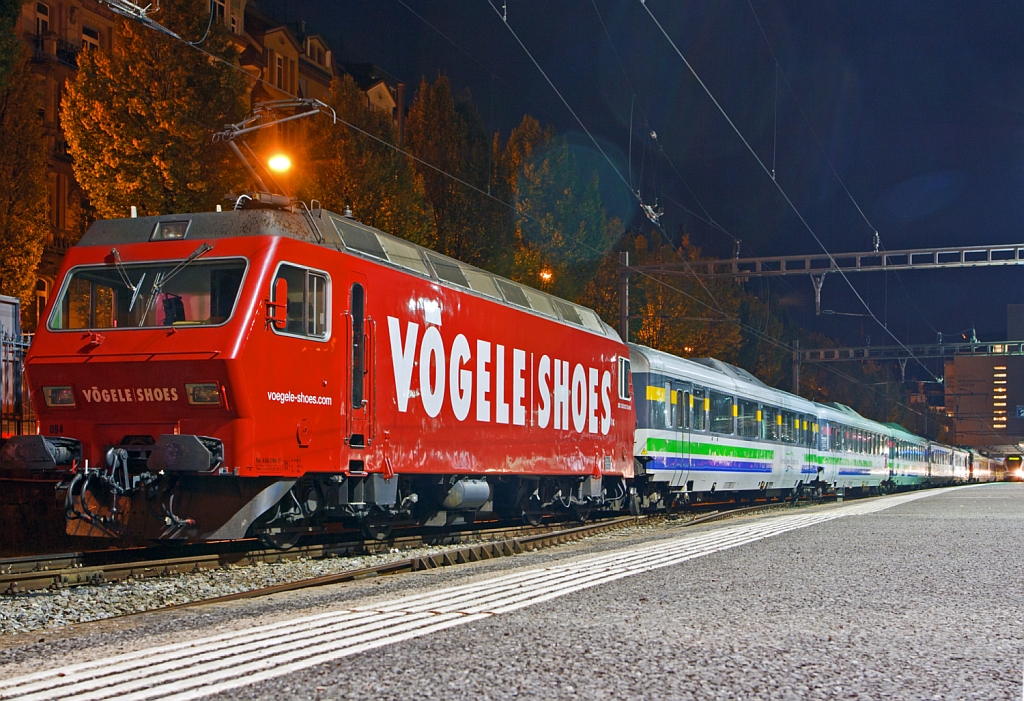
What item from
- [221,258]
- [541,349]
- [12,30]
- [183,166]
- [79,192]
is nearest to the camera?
[221,258]

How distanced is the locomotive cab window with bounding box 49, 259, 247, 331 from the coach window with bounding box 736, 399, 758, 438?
62.1 feet

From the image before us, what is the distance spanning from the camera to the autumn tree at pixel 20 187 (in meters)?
28.6

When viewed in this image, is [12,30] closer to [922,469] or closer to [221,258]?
[221,258]

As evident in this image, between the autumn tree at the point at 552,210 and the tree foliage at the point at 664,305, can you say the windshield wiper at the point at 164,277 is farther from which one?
the tree foliage at the point at 664,305

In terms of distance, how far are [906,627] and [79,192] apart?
34331 mm

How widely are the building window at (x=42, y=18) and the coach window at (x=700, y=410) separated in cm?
2569

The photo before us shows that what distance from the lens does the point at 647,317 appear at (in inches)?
2050

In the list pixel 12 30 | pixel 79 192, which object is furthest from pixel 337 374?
pixel 79 192

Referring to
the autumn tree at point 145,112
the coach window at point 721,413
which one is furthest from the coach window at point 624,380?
the autumn tree at point 145,112

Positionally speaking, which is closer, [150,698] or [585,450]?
[150,698]

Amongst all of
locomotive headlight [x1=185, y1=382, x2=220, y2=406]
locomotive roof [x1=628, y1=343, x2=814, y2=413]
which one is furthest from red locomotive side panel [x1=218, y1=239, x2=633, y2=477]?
locomotive roof [x1=628, y1=343, x2=814, y2=413]

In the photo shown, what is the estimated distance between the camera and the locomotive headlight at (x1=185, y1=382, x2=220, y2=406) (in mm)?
11461

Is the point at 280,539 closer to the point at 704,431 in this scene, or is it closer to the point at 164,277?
the point at 164,277

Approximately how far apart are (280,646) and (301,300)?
6020mm
